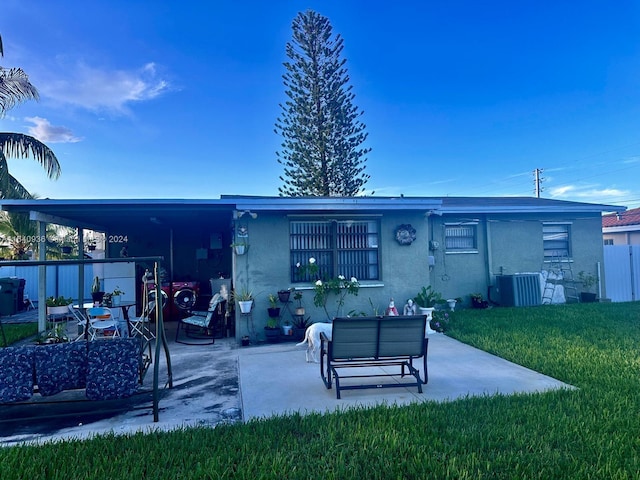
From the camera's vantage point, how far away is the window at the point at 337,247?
26.2 feet

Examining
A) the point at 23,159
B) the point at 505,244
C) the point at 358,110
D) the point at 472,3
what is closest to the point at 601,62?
the point at 472,3

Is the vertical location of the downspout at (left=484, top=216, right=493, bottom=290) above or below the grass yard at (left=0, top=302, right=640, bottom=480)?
above

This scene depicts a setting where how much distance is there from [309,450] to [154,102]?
43.1 feet

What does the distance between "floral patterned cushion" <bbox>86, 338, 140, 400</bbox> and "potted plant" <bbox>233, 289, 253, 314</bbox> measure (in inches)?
135

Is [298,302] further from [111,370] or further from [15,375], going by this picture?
[15,375]

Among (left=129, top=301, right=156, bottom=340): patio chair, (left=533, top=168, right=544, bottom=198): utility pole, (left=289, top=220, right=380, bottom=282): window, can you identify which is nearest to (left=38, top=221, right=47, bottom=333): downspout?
(left=129, top=301, right=156, bottom=340): patio chair

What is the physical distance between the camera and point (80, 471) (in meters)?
2.72

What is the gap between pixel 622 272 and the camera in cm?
1190

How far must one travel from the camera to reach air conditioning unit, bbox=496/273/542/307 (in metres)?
10.3

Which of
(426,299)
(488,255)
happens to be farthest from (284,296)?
(488,255)

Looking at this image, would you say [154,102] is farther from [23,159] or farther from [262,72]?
[262,72]

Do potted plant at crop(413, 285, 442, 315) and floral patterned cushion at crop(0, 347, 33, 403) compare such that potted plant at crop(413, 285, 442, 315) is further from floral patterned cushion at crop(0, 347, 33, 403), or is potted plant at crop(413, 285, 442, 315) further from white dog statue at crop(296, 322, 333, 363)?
floral patterned cushion at crop(0, 347, 33, 403)

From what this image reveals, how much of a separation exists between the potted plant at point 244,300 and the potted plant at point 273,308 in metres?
0.37

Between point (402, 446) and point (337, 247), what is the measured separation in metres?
5.34
